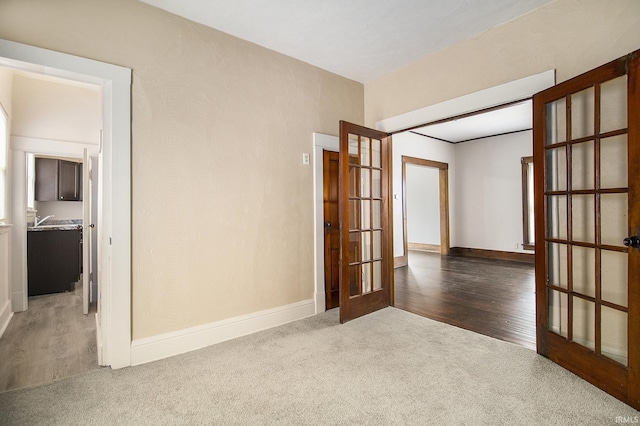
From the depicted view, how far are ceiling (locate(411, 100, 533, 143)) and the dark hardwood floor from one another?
8.47ft

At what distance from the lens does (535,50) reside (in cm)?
239

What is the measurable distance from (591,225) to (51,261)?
6.33 metres

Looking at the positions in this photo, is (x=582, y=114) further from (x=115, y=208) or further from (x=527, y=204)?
(x=527, y=204)

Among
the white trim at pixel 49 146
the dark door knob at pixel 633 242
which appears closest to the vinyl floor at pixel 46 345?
the white trim at pixel 49 146

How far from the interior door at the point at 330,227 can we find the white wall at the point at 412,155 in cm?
238

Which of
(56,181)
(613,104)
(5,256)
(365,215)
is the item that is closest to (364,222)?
(365,215)

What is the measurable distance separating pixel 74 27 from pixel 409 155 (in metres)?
5.62

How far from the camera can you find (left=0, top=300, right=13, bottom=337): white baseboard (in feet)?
9.57

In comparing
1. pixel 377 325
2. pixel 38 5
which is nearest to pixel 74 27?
pixel 38 5

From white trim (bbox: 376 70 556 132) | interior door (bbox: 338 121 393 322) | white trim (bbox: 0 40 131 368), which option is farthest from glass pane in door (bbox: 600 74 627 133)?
white trim (bbox: 0 40 131 368)

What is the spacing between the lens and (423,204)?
8.18 meters

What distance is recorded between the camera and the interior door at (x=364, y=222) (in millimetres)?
3023

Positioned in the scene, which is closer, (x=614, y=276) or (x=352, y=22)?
(x=614, y=276)

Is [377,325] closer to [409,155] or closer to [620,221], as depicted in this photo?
[620,221]
